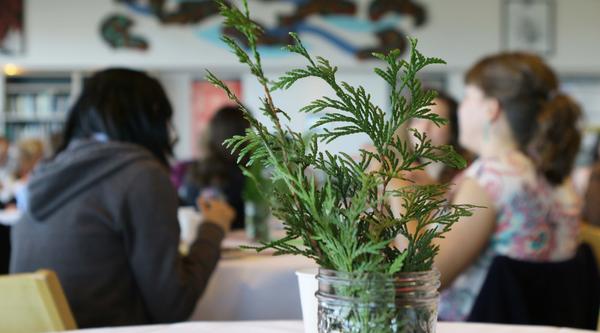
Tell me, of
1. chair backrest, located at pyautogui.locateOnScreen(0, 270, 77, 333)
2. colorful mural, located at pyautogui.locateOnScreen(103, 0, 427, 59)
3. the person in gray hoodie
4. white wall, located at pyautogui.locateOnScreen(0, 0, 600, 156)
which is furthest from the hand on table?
colorful mural, located at pyautogui.locateOnScreen(103, 0, 427, 59)

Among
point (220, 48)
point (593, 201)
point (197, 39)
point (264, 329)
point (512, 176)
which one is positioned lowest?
point (593, 201)

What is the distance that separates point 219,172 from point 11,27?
5.66 meters

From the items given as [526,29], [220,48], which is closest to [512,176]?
[220,48]

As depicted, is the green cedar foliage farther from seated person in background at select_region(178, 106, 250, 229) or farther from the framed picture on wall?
the framed picture on wall

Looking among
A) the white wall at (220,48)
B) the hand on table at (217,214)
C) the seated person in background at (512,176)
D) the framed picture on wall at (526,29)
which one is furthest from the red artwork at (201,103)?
the seated person in background at (512,176)

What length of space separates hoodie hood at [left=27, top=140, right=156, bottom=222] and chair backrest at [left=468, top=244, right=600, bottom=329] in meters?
0.86

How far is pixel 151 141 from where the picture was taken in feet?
6.77

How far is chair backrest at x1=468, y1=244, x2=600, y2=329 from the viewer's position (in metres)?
1.90

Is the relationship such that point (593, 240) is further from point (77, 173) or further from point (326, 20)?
point (326, 20)

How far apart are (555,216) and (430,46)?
6788 millimetres

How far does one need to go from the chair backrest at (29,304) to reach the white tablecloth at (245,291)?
951 millimetres

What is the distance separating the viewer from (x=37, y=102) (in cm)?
871

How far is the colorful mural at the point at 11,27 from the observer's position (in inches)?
334

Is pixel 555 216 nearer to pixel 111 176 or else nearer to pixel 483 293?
pixel 483 293
